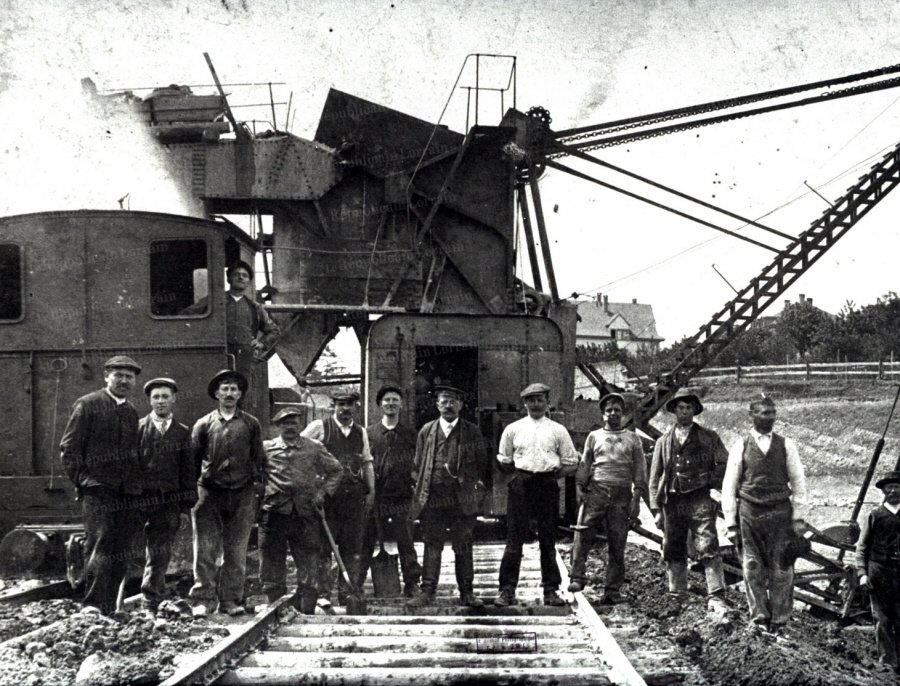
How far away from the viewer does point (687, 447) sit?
7762 mm

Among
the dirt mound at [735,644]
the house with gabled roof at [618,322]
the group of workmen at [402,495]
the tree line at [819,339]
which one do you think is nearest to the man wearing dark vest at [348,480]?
the group of workmen at [402,495]

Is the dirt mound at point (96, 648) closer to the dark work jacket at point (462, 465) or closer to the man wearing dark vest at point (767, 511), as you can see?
the dark work jacket at point (462, 465)

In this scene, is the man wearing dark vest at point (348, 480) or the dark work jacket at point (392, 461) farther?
the dark work jacket at point (392, 461)

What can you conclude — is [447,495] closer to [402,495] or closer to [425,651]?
[402,495]

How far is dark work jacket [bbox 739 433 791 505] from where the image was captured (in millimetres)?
7055

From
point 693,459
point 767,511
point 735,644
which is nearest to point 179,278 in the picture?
point 693,459

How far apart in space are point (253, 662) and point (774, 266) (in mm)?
15515

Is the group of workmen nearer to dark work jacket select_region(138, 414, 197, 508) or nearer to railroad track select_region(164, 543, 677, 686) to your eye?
dark work jacket select_region(138, 414, 197, 508)

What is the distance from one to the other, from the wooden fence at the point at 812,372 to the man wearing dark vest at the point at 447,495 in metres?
29.1

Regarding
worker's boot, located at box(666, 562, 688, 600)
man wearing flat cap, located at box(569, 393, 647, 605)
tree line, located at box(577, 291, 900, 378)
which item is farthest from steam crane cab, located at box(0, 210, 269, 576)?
tree line, located at box(577, 291, 900, 378)

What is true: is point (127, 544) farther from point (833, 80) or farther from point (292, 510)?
point (833, 80)

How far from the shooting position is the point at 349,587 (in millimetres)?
7426

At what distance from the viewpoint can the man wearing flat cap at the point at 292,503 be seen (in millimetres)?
7152

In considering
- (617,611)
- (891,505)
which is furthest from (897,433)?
(617,611)
